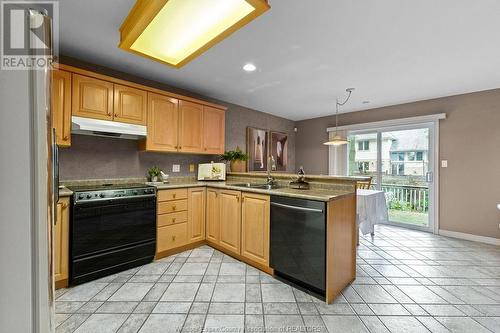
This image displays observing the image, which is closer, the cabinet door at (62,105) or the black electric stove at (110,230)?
the black electric stove at (110,230)

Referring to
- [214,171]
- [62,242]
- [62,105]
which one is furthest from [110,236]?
[214,171]

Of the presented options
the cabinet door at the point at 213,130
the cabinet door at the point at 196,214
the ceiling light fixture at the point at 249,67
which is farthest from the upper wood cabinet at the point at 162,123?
the ceiling light fixture at the point at 249,67

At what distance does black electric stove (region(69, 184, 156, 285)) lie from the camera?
214 centimetres

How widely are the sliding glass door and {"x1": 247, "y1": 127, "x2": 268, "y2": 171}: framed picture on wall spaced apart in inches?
82.5

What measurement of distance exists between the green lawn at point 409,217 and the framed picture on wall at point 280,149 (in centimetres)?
258

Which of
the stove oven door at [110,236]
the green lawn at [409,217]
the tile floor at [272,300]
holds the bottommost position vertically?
the tile floor at [272,300]

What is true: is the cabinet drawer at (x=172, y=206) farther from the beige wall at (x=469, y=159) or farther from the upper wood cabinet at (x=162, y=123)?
the beige wall at (x=469, y=159)

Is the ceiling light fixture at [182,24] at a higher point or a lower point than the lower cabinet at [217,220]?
higher

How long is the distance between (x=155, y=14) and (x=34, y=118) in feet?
4.46

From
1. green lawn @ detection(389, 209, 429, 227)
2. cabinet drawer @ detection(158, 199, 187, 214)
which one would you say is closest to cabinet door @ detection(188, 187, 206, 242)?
cabinet drawer @ detection(158, 199, 187, 214)

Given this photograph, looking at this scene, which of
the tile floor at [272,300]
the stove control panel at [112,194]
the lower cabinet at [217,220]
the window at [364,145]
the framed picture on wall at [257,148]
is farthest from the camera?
the window at [364,145]

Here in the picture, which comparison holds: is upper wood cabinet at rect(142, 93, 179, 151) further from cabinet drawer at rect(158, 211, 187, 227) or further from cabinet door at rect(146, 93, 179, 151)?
cabinet drawer at rect(158, 211, 187, 227)

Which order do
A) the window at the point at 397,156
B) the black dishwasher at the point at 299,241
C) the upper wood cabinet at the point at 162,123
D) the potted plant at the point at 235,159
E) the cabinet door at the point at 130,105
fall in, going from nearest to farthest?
the black dishwasher at the point at 299,241 → the cabinet door at the point at 130,105 → the upper wood cabinet at the point at 162,123 → the potted plant at the point at 235,159 → the window at the point at 397,156

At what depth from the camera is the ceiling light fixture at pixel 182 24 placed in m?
1.45
